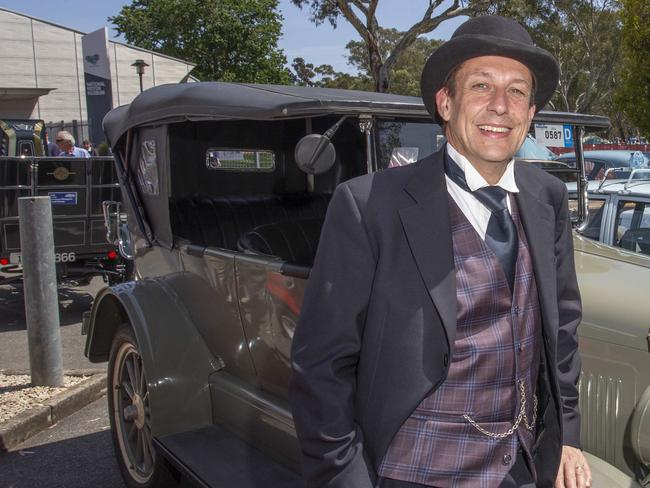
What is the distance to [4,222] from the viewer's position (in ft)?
23.1

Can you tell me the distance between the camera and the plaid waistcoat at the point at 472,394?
60.7 inches

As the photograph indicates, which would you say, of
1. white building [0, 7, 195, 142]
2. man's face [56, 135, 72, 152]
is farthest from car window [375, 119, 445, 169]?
white building [0, 7, 195, 142]

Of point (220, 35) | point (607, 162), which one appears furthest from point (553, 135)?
point (220, 35)

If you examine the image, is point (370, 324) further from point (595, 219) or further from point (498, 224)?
point (595, 219)

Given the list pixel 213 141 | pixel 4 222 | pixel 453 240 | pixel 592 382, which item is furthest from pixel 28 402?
pixel 453 240

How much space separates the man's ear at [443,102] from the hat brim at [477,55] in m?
0.01

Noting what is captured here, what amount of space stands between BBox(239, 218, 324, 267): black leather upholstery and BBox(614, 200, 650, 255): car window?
2288mm

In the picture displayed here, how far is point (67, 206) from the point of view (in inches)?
290

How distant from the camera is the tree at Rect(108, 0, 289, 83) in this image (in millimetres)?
39125

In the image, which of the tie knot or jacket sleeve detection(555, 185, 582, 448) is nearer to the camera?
the tie knot

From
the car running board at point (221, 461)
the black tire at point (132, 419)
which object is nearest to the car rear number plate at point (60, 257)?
the black tire at point (132, 419)

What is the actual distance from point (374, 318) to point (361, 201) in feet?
0.88

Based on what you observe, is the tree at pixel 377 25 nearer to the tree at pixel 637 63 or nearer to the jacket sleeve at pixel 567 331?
the tree at pixel 637 63

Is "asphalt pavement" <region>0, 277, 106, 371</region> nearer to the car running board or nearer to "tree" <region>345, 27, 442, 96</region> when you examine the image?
the car running board
